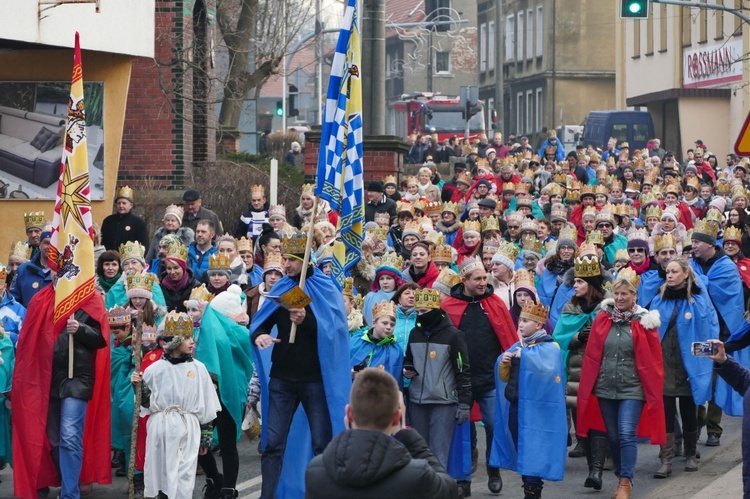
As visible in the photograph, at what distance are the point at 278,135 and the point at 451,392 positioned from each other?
99.4 ft

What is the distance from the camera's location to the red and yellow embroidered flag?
11414 millimetres

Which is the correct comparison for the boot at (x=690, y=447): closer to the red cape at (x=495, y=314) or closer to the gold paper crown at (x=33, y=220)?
the red cape at (x=495, y=314)

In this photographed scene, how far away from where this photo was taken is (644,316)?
37.8 feet

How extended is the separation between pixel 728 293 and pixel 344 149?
4213 millimetres

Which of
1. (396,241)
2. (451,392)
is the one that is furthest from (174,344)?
(396,241)

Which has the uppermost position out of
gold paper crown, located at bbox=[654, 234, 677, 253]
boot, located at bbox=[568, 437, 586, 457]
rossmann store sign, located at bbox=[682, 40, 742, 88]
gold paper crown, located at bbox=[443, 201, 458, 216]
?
rossmann store sign, located at bbox=[682, 40, 742, 88]

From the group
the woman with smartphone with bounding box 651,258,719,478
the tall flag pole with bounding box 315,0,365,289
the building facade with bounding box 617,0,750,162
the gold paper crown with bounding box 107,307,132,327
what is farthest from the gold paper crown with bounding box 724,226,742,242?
the building facade with bounding box 617,0,750,162

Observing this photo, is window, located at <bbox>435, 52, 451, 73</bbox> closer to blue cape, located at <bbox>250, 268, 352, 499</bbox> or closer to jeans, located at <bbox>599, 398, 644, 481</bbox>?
jeans, located at <bbox>599, 398, 644, 481</bbox>

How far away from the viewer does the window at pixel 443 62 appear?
95731 millimetres

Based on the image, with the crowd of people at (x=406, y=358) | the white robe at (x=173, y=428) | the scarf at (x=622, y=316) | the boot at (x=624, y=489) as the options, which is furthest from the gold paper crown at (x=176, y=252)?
the boot at (x=624, y=489)

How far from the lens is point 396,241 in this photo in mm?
18906

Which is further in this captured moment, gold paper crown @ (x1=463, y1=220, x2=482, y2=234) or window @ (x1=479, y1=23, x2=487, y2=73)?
window @ (x1=479, y1=23, x2=487, y2=73)

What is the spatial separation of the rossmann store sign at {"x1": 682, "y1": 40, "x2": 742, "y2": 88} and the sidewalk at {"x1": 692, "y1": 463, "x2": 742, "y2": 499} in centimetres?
3792

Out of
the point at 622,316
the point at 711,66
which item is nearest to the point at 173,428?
the point at 622,316
